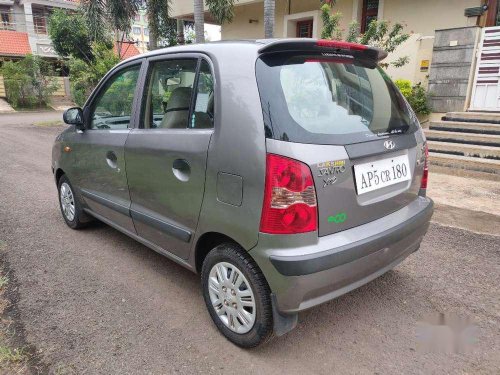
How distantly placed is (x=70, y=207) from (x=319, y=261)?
3.24 m

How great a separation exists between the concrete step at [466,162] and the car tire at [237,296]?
500 centimetres

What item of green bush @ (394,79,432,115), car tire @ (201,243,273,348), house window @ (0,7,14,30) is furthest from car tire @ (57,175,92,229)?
house window @ (0,7,14,30)

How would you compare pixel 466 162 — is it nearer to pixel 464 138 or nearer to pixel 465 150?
pixel 465 150

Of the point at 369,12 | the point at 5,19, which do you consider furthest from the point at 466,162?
the point at 5,19

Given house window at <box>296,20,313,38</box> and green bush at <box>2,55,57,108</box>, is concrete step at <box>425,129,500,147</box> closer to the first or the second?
house window at <box>296,20,313,38</box>

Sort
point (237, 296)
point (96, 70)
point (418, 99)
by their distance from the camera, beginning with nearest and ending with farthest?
point (237, 296)
point (418, 99)
point (96, 70)

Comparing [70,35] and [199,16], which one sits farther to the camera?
[70,35]

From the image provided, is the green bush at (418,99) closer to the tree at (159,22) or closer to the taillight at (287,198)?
the taillight at (287,198)

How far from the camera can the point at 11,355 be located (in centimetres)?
228

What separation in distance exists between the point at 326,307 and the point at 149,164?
64.7 inches

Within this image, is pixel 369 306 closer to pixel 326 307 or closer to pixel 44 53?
pixel 326 307

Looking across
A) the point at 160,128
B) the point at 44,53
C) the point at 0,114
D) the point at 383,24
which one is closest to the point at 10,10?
the point at 44,53

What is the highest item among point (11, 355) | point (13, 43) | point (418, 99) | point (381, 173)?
point (13, 43)

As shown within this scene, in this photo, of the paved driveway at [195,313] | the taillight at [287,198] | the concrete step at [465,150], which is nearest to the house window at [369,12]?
the concrete step at [465,150]
